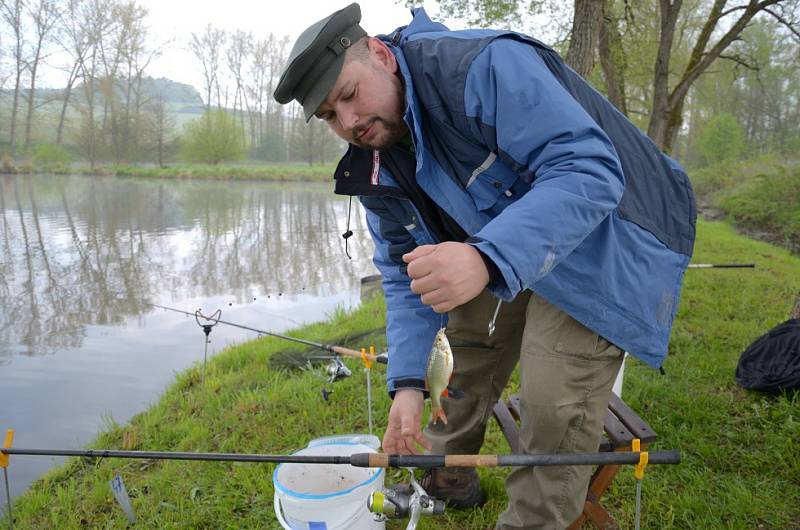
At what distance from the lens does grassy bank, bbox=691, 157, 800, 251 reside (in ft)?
39.9

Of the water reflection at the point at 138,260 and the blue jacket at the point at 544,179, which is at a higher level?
the blue jacket at the point at 544,179

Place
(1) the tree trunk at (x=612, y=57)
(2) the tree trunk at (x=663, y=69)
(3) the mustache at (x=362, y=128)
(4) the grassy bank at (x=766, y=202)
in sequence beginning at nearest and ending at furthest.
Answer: (3) the mustache at (x=362, y=128), (2) the tree trunk at (x=663, y=69), (1) the tree trunk at (x=612, y=57), (4) the grassy bank at (x=766, y=202)

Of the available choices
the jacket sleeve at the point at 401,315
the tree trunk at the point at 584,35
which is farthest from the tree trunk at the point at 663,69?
the jacket sleeve at the point at 401,315

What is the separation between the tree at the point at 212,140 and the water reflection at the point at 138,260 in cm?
2588

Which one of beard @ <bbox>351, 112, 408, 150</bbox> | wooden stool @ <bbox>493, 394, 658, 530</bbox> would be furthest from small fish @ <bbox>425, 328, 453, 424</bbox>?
beard @ <bbox>351, 112, 408, 150</bbox>

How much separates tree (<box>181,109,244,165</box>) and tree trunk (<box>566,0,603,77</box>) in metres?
41.9

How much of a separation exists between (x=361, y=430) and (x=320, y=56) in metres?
2.45

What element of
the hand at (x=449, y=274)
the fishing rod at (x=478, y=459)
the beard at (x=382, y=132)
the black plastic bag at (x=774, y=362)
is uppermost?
the beard at (x=382, y=132)

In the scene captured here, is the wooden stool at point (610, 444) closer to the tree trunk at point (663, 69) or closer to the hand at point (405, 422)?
the hand at point (405, 422)

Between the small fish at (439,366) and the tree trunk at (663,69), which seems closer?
the small fish at (439,366)

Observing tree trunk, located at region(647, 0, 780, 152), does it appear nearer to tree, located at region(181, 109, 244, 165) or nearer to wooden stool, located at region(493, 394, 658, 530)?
wooden stool, located at region(493, 394, 658, 530)

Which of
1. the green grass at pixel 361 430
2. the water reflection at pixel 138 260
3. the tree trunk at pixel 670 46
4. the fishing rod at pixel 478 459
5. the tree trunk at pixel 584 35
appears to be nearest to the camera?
the fishing rod at pixel 478 459

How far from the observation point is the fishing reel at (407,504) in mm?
1712

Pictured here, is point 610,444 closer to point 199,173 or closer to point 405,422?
point 405,422
